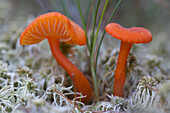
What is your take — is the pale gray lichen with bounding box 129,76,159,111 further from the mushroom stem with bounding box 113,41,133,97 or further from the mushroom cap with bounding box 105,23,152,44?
the mushroom cap with bounding box 105,23,152,44

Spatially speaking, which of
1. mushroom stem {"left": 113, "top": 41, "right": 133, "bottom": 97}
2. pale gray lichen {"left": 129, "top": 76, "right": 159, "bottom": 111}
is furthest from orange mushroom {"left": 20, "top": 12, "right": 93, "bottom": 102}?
pale gray lichen {"left": 129, "top": 76, "right": 159, "bottom": 111}

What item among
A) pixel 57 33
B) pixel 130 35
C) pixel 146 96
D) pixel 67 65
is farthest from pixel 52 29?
pixel 146 96

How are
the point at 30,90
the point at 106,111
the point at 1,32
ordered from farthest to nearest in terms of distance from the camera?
the point at 1,32
the point at 30,90
the point at 106,111

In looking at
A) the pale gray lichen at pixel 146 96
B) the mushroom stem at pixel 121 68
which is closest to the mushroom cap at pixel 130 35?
the mushroom stem at pixel 121 68

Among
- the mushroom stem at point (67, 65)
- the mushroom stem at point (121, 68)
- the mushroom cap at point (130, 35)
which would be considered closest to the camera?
the mushroom cap at point (130, 35)

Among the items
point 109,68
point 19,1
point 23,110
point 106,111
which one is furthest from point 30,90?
point 19,1

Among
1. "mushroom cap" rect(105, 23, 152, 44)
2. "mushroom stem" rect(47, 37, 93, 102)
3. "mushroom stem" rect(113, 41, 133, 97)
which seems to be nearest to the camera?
"mushroom cap" rect(105, 23, 152, 44)

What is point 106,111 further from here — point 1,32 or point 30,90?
point 1,32

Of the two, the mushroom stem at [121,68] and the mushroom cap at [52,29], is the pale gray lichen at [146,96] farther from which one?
the mushroom cap at [52,29]
